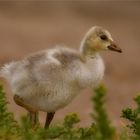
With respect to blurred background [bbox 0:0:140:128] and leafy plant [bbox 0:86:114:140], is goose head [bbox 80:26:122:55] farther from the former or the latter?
blurred background [bbox 0:0:140:128]

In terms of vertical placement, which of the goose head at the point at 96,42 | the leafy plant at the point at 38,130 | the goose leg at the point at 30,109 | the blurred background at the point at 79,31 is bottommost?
the leafy plant at the point at 38,130

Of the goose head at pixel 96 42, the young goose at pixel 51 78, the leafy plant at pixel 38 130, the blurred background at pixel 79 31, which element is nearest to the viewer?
the leafy plant at pixel 38 130

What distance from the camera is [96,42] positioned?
6.21 metres

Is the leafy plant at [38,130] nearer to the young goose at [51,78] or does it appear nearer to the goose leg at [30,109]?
the young goose at [51,78]

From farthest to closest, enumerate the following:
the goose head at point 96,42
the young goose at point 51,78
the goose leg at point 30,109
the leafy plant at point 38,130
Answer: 1. the goose head at point 96,42
2. the goose leg at point 30,109
3. the young goose at point 51,78
4. the leafy plant at point 38,130

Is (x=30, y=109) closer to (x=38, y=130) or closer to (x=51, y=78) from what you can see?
(x=51, y=78)

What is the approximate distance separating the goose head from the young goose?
14cm

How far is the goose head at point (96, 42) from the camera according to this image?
20.3ft

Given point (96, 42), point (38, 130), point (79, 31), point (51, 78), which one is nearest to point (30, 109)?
point (51, 78)

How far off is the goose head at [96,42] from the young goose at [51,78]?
0.14m

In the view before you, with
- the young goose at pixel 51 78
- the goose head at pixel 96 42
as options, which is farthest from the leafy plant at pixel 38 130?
the goose head at pixel 96 42

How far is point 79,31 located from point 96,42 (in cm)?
1176

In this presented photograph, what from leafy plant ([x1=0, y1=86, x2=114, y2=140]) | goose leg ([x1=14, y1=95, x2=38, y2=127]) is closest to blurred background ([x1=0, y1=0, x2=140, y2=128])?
goose leg ([x1=14, y1=95, x2=38, y2=127])

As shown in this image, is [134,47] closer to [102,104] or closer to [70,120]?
[70,120]
